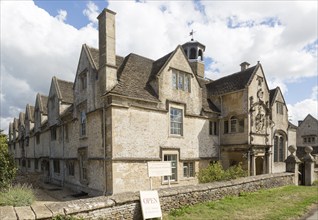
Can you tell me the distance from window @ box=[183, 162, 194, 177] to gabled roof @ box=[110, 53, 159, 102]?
6.06m

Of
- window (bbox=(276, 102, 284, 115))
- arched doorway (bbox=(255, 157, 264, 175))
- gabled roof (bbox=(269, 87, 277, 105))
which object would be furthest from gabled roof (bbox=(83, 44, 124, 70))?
window (bbox=(276, 102, 284, 115))

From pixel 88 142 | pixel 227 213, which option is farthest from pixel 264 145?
pixel 88 142

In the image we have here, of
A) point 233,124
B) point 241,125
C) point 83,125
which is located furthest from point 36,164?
point 241,125

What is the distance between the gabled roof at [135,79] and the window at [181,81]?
6.69 feet

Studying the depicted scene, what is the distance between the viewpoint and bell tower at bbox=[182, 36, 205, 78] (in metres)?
29.1

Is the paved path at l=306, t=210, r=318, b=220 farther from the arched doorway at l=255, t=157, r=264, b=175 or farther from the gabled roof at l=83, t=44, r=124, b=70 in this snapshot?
the gabled roof at l=83, t=44, r=124, b=70

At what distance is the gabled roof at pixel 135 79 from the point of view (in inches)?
618

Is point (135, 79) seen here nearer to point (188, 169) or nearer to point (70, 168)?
point (188, 169)

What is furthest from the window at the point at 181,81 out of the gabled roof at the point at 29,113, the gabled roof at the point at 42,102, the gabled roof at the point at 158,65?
the gabled roof at the point at 29,113

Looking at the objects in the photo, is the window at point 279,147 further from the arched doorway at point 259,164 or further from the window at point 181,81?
the window at point 181,81

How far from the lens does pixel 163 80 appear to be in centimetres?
1775

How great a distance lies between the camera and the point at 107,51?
1520 centimetres

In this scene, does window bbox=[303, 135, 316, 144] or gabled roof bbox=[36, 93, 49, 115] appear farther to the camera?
window bbox=[303, 135, 316, 144]

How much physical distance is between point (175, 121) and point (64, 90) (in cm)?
1398
